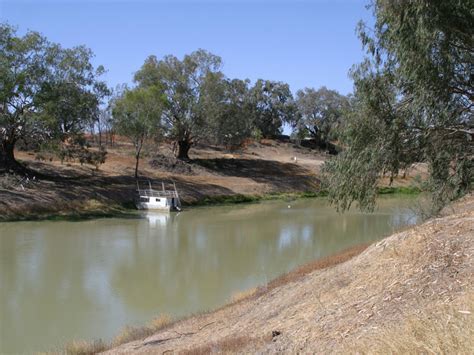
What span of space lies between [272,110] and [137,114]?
33.7m

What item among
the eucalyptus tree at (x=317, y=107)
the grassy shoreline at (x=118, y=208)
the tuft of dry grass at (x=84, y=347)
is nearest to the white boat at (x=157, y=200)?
the grassy shoreline at (x=118, y=208)

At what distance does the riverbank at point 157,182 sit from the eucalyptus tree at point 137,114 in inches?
142

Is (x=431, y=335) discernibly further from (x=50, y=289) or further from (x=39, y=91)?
(x=39, y=91)

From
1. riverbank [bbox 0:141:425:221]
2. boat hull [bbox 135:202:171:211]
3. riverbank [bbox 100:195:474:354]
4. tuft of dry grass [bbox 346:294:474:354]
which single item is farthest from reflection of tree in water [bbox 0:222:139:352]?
boat hull [bbox 135:202:171:211]

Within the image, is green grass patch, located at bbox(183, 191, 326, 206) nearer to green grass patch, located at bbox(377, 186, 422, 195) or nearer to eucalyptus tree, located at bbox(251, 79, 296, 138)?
green grass patch, located at bbox(377, 186, 422, 195)

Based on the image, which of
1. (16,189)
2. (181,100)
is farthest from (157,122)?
(16,189)

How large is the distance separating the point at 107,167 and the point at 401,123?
31.0 metres

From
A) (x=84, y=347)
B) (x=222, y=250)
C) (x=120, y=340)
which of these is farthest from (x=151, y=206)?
(x=84, y=347)

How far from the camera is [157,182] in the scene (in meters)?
41.5

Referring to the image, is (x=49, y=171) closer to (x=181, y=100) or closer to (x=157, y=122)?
(x=157, y=122)

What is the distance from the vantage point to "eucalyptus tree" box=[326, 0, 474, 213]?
46.5 ft

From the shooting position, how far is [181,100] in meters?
45.7

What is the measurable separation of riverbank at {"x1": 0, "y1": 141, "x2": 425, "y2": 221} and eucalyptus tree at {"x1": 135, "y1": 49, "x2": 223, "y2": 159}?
347cm

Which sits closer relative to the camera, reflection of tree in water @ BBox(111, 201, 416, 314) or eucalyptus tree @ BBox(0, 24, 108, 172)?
reflection of tree in water @ BBox(111, 201, 416, 314)
